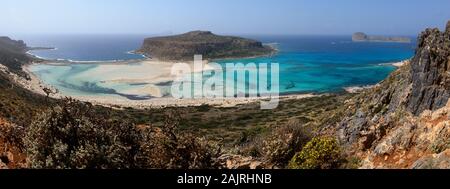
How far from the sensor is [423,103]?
21156 millimetres

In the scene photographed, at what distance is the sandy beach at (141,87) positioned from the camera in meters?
88.7

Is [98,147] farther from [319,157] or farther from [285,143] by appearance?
[319,157]

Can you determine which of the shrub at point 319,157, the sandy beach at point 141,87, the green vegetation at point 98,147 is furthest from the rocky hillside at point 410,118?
the sandy beach at point 141,87

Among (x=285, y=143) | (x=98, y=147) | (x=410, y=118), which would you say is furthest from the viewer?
(x=410, y=118)

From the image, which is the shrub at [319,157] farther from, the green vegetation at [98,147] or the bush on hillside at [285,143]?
the green vegetation at [98,147]

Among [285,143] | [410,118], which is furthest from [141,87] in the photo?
[285,143]

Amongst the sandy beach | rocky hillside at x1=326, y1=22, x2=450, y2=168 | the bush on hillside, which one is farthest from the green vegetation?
the sandy beach

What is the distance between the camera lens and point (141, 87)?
362 feet

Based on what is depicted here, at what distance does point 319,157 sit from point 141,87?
98298 millimetres

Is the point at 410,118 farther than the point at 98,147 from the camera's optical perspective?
Yes

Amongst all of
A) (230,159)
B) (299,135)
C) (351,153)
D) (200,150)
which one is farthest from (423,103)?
(200,150)

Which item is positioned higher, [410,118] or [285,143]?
[410,118]
